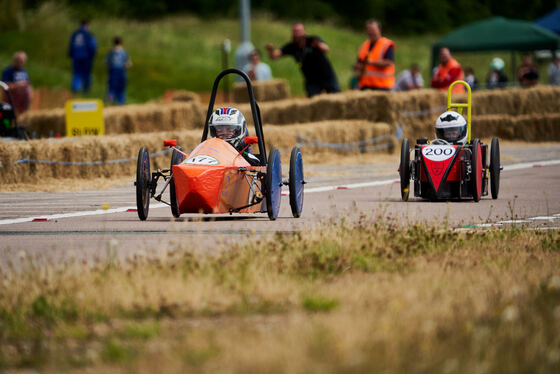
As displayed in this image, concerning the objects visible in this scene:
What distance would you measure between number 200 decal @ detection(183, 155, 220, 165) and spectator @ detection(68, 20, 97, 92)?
2170 cm

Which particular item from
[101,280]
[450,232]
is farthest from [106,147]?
[101,280]

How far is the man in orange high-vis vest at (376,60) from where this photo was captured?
22.7 m

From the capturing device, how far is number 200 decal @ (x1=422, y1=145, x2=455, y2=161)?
1438 centimetres

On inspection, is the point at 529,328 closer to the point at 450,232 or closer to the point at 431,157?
the point at 450,232

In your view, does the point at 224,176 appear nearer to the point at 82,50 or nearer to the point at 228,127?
the point at 228,127

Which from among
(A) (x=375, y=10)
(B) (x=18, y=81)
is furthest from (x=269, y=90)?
(A) (x=375, y=10)

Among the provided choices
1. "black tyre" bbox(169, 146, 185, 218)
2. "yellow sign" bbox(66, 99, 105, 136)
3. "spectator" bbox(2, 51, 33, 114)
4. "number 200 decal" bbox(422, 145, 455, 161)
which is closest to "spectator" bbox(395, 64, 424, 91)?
"spectator" bbox(2, 51, 33, 114)

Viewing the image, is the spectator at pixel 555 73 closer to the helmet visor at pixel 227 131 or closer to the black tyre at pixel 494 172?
the black tyre at pixel 494 172

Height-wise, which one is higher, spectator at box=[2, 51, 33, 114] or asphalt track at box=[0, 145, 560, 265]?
spectator at box=[2, 51, 33, 114]

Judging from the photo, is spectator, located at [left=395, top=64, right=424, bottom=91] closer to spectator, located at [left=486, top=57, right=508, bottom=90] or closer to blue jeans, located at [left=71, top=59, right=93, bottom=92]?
spectator, located at [left=486, top=57, right=508, bottom=90]

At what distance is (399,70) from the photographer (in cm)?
6081

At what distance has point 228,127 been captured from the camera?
40.8ft

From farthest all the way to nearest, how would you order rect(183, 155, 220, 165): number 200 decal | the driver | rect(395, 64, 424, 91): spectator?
rect(395, 64, 424, 91): spectator → the driver → rect(183, 155, 220, 165): number 200 decal

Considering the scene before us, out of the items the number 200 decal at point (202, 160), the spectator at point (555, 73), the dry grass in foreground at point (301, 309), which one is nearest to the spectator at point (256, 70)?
the spectator at point (555, 73)
